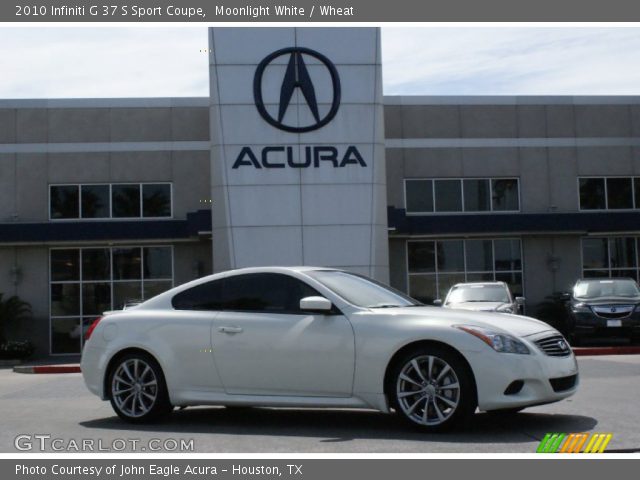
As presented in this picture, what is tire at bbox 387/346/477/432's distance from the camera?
8.51 meters

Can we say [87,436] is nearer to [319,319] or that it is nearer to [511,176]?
[319,319]

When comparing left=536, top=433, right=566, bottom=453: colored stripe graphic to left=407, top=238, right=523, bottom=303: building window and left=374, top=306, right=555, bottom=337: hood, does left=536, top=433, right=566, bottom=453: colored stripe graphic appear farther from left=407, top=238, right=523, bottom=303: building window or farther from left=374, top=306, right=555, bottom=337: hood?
left=407, top=238, right=523, bottom=303: building window

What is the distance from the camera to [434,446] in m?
7.91

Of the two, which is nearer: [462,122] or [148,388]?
[148,388]

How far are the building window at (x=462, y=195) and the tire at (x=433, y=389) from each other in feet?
78.3

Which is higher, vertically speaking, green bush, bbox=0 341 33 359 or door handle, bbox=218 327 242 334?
door handle, bbox=218 327 242 334

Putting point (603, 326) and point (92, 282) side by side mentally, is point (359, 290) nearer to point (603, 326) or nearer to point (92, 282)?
point (603, 326)

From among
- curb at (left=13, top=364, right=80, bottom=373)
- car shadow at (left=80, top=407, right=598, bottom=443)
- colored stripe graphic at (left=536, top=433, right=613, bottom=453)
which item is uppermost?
colored stripe graphic at (left=536, top=433, right=613, bottom=453)

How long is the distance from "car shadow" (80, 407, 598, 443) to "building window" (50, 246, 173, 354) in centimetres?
2070

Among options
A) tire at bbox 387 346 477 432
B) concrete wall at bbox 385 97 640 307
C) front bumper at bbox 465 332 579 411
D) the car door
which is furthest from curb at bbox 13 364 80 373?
front bumper at bbox 465 332 579 411

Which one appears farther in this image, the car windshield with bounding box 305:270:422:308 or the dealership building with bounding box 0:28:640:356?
the dealership building with bounding box 0:28:640:356


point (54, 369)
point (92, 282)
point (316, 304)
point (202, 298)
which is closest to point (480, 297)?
point (54, 369)

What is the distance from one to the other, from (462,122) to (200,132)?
27.2 ft
